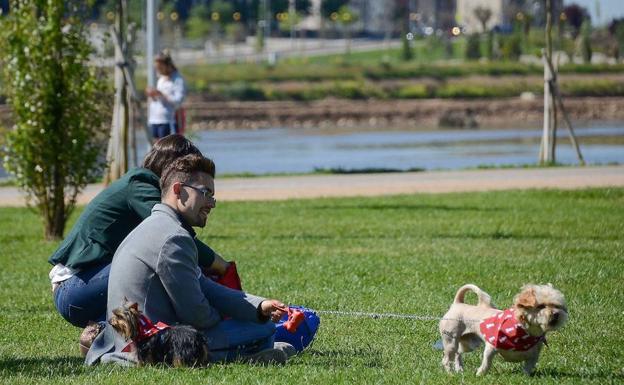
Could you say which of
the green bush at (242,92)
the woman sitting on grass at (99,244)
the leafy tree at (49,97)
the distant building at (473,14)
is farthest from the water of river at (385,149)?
the distant building at (473,14)

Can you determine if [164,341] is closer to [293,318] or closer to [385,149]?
[293,318]

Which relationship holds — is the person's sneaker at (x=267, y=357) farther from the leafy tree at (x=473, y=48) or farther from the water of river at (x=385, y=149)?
the leafy tree at (x=473, y=48)

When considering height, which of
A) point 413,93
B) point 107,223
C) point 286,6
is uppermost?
point 286,6

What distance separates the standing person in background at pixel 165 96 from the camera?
56.8ft

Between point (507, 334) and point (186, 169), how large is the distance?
5.78ft

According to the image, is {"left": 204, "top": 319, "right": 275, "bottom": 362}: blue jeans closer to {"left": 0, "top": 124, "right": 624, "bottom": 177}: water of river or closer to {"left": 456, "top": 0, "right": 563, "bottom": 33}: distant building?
{"left": 0, "top": 124, "right": 624, "bottom": 177}: water of river

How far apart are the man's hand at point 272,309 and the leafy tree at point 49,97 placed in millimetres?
7534

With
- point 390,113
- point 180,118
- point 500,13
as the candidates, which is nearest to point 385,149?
point 180,118

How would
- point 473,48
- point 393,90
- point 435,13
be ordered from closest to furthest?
1. point 393,90
2. point 473,48
3. point 435,13

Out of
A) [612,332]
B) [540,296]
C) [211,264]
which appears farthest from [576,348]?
[211,264]

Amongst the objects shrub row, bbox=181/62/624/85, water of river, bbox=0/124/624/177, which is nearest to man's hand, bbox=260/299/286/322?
water of river, bbox=0/124/624/177

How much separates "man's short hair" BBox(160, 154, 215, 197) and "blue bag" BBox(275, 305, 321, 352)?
1.16 meters

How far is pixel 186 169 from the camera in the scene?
714cm

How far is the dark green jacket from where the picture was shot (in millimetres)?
7859
